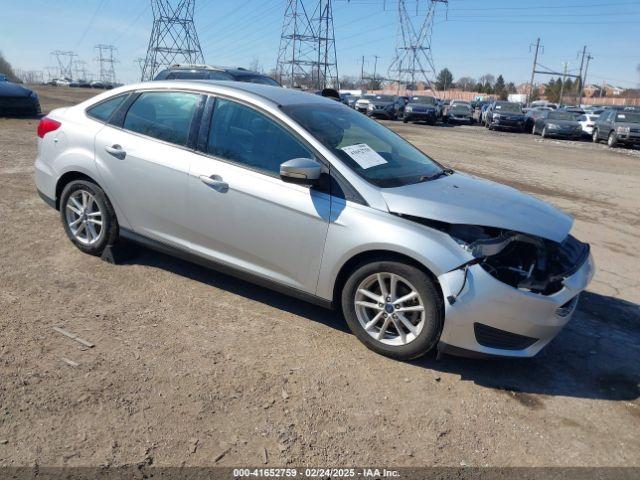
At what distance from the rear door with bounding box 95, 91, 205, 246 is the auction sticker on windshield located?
4.14 feet

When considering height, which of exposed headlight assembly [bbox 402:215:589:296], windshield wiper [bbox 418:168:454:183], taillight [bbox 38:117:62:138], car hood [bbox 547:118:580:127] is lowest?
exposed headlight assembly [bbox 402:215:589:296]

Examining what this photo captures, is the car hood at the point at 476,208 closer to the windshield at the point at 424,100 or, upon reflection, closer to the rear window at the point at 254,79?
the rear window at the point at 254,79

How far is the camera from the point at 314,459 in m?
2.64

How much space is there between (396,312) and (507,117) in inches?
1151

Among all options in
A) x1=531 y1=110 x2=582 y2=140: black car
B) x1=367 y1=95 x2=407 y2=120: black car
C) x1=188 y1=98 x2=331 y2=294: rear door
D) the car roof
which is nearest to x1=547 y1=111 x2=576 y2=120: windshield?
x1=531 y1=110 x2=582 y2=140: black car

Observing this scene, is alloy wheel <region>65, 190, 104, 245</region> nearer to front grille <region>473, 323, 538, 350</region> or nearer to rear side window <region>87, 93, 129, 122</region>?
rear side window <region>87, 93, 129, 122</region>

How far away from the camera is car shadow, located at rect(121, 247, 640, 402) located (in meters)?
3.44

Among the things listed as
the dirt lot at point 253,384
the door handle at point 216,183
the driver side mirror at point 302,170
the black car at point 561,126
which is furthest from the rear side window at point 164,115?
the black car at point 561,126

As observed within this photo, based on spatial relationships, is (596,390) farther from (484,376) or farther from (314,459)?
(314,459)

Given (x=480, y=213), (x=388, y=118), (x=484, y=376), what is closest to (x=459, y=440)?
(x=484, y=376)

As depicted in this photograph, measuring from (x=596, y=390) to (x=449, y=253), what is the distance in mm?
1344

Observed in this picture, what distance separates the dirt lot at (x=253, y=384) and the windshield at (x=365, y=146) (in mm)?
1214

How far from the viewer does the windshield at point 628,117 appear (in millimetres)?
23038

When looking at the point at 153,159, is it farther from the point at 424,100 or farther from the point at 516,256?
the point at 424,100
